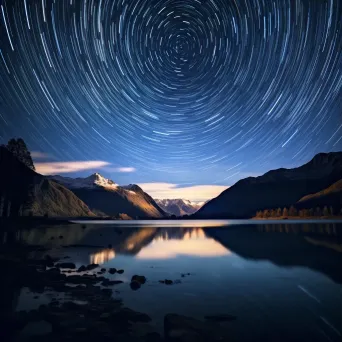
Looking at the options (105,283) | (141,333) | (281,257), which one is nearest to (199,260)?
(281,257)

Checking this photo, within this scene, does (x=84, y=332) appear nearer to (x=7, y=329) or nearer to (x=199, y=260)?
(x=7, y=329)

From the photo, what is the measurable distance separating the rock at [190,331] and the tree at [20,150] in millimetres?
109642

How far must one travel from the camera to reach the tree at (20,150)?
10774 centimetres

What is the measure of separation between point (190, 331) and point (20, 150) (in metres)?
116

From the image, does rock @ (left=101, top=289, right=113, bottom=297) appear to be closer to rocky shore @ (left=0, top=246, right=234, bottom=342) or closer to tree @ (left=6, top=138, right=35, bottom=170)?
rocky shore @ (left=0, top=246, right=234, bottom=342)

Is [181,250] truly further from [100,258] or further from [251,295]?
[251,295]

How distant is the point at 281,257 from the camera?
38.2 metres

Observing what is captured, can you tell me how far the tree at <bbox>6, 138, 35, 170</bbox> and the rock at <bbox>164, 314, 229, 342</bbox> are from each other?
110 metres

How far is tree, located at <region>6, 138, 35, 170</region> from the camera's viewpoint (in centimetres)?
10774

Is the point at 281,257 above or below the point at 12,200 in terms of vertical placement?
below

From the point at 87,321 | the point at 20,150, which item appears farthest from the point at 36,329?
the point at 20,150

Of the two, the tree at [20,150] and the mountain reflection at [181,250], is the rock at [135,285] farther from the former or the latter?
the tree at [20,150]

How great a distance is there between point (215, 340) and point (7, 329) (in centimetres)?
885

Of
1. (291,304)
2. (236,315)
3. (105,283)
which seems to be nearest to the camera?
(236,315)
